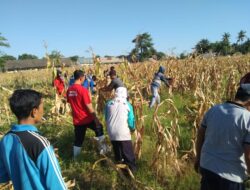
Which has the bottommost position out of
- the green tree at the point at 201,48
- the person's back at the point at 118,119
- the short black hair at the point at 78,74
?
the person's back at the point at 118,119

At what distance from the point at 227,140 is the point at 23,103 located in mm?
1705

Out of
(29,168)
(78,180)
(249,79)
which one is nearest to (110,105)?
(78,180)

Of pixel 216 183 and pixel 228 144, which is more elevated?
pixel 228 144

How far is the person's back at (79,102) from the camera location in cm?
597

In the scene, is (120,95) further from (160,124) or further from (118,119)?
(160,124)

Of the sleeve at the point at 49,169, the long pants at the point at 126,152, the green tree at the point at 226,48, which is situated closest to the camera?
the sleeve at the point at 49,169

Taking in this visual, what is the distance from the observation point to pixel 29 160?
89.8 inches

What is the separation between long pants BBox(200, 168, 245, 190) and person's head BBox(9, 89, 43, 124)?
5.34 ft

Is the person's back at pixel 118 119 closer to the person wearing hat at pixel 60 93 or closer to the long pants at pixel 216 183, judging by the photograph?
the long pants at pixel 216 183

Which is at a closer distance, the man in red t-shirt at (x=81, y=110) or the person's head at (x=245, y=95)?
the person's head at (x=245, y=95)

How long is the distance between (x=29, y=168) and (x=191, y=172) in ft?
10.8

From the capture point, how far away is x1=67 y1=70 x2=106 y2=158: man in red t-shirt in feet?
19.6

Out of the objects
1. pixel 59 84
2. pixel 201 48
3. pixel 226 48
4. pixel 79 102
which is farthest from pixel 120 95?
pixel 226 48

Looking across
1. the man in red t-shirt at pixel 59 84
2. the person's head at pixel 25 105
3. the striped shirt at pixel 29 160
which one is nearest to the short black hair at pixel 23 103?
the person's head at pixel 25 105
